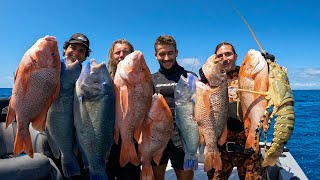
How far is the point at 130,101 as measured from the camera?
3.86 m

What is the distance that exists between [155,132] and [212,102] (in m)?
0.90

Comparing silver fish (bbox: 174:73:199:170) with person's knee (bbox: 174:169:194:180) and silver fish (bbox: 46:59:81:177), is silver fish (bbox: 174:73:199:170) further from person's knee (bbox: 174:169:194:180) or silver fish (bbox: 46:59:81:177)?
silver fish (bbox: 46:59:81:177)

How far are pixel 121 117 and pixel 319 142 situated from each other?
2167 centimetres

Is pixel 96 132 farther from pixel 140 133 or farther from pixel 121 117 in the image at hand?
pixel 140 133

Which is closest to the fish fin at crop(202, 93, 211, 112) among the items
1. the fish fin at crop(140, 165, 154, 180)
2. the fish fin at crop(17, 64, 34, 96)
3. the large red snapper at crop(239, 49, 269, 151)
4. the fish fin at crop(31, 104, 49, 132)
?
the large red snapper at crop(239, 49, 269, 151)

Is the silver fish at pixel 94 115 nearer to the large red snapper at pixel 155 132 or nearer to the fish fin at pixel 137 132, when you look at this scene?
the fish fin at pixel 137 132

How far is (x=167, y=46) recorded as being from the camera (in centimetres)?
509

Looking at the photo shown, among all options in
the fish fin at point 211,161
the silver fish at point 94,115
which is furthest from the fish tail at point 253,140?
the silver fish at point 94,115

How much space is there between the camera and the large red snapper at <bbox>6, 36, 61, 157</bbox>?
3.33 metres

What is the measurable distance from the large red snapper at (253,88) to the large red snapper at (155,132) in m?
1.06

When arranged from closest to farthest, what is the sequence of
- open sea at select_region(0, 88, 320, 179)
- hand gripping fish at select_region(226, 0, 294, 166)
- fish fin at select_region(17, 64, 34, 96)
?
fish fin at select_region(17, 64, 34, 96)
hand gripping fish at select_region(226, 0, 294, 166)
open sea at select_region(0, 88, 320, 179)

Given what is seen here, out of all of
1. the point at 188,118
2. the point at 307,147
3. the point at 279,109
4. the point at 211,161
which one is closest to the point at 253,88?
the point at 279,109

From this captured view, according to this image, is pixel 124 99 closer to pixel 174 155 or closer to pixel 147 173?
pixel 147 173

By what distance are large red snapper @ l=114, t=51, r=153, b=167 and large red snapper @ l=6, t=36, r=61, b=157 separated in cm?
82
